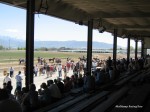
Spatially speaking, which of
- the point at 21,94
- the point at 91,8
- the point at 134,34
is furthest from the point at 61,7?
the point at 134,34

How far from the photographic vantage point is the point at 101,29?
1970 cm

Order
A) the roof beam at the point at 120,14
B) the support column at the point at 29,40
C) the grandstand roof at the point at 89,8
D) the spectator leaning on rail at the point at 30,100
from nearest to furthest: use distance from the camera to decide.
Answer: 1. the spectator leaning on rail at the point at 30,100
2. the support column at the point at 29,40
3. the grandstand roof at the point at 89,8
4. the roof beam at the point at 120,14

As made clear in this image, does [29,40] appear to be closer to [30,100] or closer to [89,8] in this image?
[30,100]

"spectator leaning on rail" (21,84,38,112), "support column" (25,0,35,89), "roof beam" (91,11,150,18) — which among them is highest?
"roof beam" (91,11,150,18)

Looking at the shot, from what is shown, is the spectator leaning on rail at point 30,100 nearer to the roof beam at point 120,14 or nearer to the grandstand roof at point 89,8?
the grandstand roof at point 89,8

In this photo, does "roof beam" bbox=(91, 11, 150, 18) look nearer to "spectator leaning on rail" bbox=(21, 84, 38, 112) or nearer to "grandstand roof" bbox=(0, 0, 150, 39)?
"grandstand roof" bbox=(0, 0, 150, 39)

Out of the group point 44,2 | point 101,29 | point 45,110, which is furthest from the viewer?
point 101,29

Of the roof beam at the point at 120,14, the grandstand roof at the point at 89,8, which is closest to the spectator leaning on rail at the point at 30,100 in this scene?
the grandstand roof at the point at 89,8

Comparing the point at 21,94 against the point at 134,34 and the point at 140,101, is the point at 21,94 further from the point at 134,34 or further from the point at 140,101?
the point at 134,34

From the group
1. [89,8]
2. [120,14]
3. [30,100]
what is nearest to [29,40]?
[30,100]

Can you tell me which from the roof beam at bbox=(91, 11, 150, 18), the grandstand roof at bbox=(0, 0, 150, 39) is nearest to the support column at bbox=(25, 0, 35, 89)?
the grandstand roof at bbox=(0, 0, 150, 39)

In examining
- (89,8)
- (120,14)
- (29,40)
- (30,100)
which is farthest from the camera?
(120,14)

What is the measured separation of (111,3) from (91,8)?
193 centimetres

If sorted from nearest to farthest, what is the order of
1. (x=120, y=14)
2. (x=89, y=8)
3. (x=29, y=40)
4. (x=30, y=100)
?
(x=30, y=100)
(x=29, y=40)
(x=89, y=8)
(x=120, y=14)
